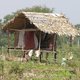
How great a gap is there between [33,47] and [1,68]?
850 cm

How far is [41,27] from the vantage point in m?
22.3

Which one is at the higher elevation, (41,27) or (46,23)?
(46,23)

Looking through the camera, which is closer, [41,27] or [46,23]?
[41,27]

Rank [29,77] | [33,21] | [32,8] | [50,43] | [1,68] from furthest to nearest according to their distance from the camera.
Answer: [32,8]
[50,43]
[33,21]
[1,68]
[29,77]

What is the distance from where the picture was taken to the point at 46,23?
75.2 ft

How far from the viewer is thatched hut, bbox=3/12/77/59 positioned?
22578mm

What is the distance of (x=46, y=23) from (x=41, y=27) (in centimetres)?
72

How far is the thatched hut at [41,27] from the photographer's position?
22578 mm

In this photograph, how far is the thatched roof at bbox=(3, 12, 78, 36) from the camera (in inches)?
885

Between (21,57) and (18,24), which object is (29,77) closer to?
(21,57)

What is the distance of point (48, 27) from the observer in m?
22.6

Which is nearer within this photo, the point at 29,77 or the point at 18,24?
the point at 29,77

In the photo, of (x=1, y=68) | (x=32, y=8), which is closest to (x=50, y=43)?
(x=1, y=68)

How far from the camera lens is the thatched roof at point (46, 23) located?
22.5 m
